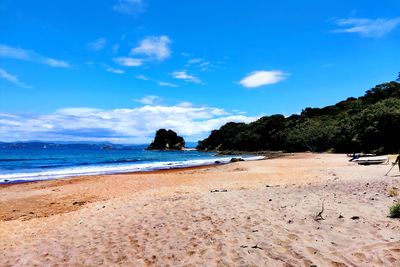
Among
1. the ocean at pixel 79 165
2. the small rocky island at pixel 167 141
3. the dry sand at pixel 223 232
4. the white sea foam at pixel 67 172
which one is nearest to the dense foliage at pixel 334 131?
the small rocky island at pixel 167 141

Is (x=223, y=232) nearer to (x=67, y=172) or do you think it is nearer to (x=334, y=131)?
(x=67, y=172)

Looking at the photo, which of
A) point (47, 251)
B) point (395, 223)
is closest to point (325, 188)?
point (395, 223)

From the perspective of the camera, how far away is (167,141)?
145m

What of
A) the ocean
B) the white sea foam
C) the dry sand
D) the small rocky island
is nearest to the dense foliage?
the small rocky island

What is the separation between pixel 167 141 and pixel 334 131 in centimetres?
8822

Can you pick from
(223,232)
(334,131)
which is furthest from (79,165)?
(334,131)

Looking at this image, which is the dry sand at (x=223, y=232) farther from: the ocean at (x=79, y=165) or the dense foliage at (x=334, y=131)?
the dense foliage at (x=334, y=131)

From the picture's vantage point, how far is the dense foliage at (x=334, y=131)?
156 ft

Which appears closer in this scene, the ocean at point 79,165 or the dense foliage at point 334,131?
the ocean at point 79,165

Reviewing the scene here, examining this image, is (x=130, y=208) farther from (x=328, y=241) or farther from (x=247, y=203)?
(x=328, y=241)

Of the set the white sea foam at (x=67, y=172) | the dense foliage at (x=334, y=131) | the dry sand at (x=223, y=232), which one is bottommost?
the dry sand at (x=223, y=232)

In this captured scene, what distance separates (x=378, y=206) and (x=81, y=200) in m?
12.8

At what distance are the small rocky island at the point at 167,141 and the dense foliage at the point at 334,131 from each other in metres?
11.1

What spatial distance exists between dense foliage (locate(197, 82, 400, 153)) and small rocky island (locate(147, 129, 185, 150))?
11.1 meters
